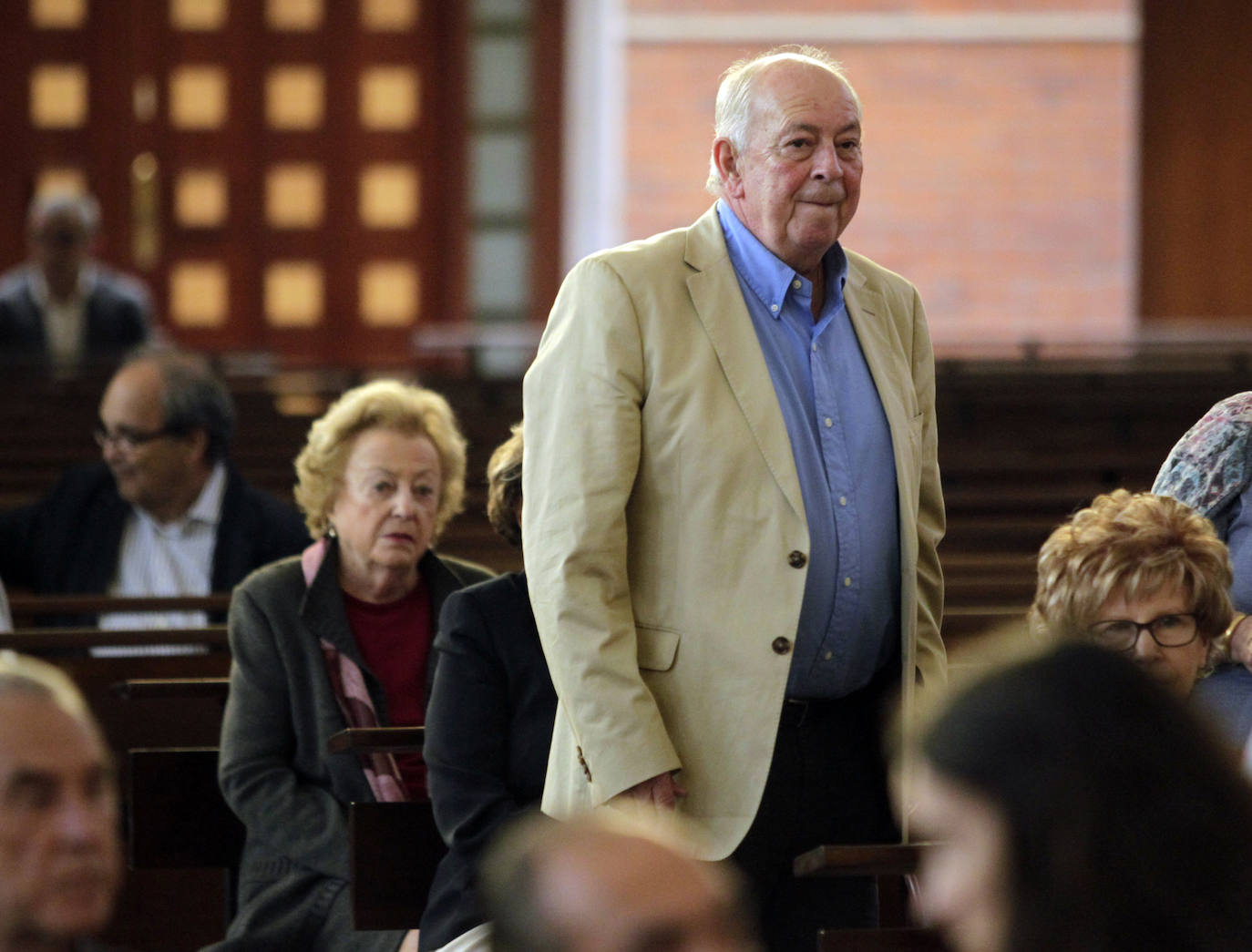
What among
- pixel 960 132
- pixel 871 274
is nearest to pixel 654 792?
pixel 871 274

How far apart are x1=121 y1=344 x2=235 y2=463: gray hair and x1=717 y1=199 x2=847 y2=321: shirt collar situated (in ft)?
7.54

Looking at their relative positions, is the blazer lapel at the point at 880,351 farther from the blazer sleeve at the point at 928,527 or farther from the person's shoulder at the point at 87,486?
the person's shoulder at the point at 87,486

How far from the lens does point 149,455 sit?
449 centimetres

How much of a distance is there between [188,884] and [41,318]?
445 cm

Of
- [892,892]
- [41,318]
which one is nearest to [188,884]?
[892,892]

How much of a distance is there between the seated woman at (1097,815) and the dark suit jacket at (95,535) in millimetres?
3432

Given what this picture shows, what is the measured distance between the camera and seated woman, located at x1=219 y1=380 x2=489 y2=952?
313cm

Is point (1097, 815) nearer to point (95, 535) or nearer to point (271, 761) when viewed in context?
point (271, 761)

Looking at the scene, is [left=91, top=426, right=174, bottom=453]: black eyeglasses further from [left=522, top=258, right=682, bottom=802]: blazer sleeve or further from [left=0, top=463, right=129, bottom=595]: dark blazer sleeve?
[left=522, top=258, right=682, bottom=802]: blazer sleeve

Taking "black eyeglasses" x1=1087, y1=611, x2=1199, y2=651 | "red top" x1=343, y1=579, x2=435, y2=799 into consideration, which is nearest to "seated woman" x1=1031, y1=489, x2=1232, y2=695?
"black eyeglasses" x1=1087, y1=611, x2=1199, y2=651

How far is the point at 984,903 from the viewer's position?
1.11 m

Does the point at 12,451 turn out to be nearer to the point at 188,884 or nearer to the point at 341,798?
the point at 188,884

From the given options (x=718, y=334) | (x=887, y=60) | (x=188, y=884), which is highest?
(x=887, y=60)

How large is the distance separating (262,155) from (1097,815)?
36.3ft
